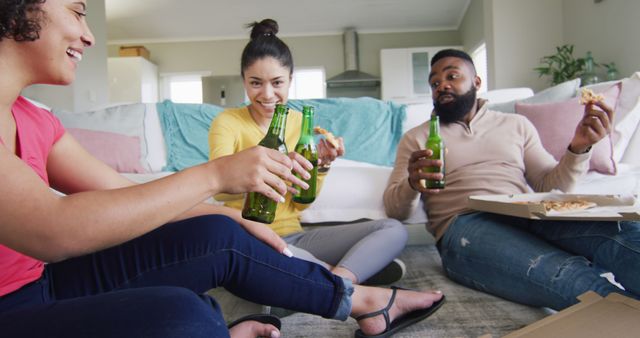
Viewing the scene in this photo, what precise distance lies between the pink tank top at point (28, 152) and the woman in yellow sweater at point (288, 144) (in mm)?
544

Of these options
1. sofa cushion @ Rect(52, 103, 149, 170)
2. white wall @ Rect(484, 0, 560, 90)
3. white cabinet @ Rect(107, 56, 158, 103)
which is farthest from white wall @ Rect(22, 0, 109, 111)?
white wall @ Rect(484, 0, 560, 90)

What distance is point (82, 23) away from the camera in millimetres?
679

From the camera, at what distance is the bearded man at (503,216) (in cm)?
108

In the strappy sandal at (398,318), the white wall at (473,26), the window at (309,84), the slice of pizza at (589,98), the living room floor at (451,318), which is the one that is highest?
the white wall at (473,26)

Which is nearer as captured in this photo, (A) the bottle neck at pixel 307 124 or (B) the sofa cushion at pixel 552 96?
(A) the bottle neck at pixel 307 124

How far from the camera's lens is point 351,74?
269 inches

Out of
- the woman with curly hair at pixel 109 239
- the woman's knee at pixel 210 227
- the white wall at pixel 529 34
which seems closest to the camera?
the woman with curly hair at pixel 109 239

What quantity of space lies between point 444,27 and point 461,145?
618 centimetres

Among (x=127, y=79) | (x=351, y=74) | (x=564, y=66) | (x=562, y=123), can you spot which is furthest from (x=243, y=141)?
(x=127, y=79)

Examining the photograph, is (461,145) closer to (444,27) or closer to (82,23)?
(82,23)

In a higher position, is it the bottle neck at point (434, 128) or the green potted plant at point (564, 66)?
the green potted plant at point (564, 66)

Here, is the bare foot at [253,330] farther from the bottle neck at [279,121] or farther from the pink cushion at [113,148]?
the pink cushion at [113,148]

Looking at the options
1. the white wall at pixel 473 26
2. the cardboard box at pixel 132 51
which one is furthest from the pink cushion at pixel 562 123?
the cardboard box at pixel 132 51

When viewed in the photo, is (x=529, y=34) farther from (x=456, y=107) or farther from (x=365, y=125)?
(x=456, y=107)
